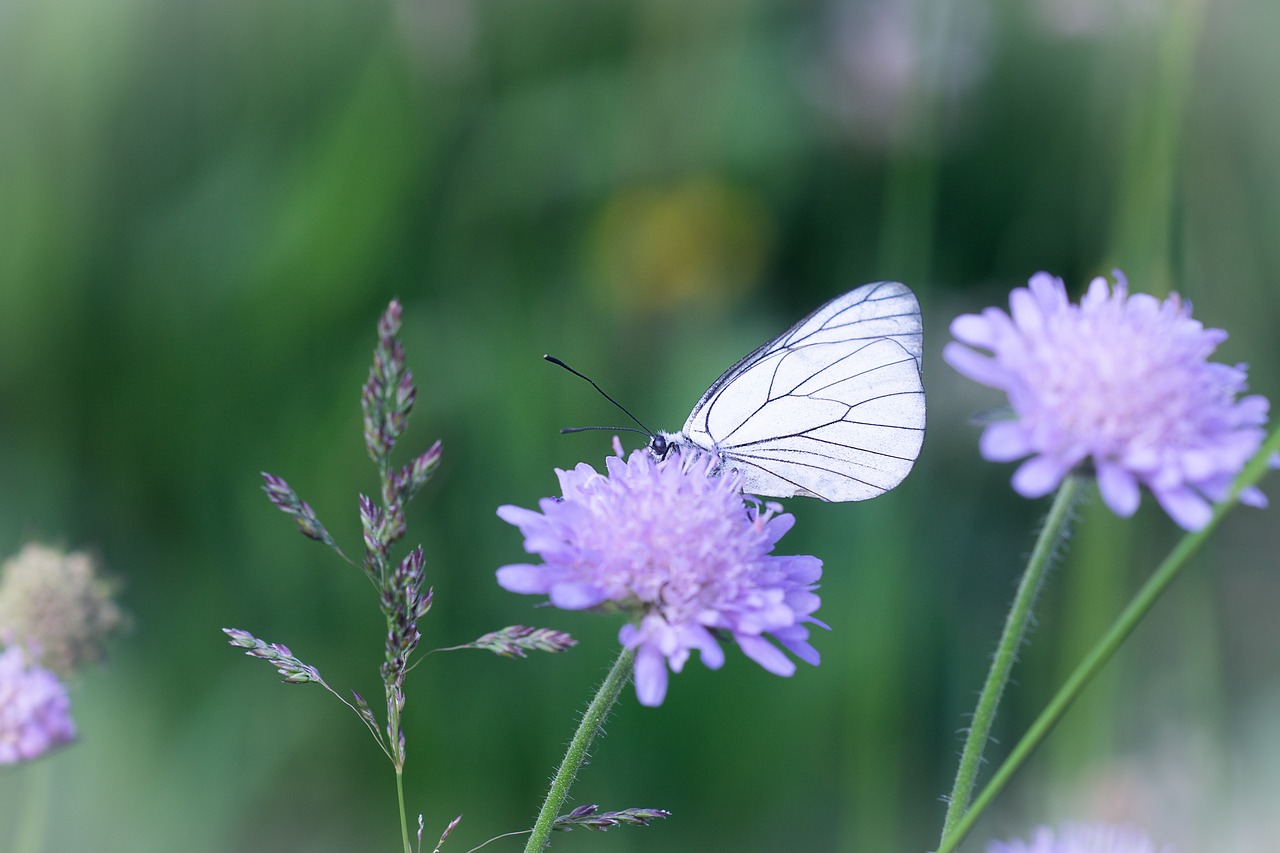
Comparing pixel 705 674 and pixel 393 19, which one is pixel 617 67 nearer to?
pixel 393 19

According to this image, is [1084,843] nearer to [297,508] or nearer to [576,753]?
[576,753]

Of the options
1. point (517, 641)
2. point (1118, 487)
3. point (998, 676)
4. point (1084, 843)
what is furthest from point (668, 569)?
point (1084, 843)

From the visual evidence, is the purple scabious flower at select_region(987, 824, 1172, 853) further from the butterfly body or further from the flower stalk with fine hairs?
the butterfly body

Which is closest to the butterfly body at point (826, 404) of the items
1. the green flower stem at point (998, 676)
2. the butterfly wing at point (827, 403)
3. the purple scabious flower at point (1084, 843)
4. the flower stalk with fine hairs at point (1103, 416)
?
the butterfly wing at point (827, 403)

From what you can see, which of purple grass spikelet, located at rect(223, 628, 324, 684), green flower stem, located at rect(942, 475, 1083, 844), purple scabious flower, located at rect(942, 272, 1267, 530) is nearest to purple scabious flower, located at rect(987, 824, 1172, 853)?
green flower stem, located at rect(942, 475, 1083, 844)

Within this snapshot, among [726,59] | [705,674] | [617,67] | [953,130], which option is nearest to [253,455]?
[705,674]

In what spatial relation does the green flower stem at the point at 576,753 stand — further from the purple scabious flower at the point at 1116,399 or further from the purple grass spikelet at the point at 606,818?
the purple scabious flower at the point at 1116,399
